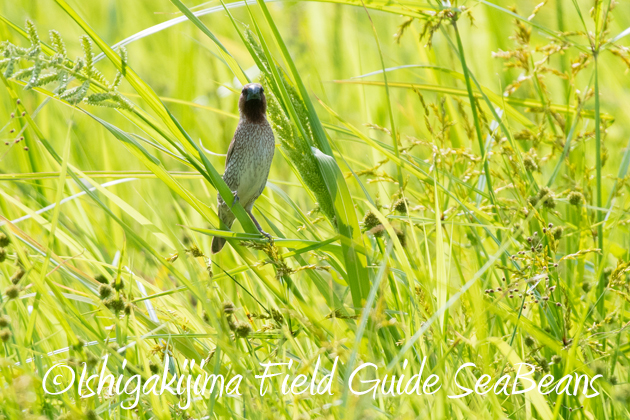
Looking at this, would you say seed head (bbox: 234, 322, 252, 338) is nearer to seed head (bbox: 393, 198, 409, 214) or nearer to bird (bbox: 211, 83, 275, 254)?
seed head (bbox: 393, 198, 409, 214)

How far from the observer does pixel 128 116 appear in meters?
2.19

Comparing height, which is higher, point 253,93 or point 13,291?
point 253,93

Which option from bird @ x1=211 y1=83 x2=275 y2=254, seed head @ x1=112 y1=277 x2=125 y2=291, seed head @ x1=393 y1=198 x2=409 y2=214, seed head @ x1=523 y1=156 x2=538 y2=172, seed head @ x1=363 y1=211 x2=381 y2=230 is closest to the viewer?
seed head @ x1=112 y1=277 x2=125 y2=291

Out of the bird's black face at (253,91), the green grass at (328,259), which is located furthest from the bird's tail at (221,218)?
the bird's black face at (253,91)

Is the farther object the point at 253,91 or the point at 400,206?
the point at 253,91

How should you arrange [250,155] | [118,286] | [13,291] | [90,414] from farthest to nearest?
[250,155] → [118,286] → [13,291] → [90,414]

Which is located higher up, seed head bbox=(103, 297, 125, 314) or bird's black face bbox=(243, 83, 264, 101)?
bird's black face bbox=(243, 83, 264, 101)

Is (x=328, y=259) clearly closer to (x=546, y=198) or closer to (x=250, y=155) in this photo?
(x=546, y=198)

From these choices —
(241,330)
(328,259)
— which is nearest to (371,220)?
(328,259)

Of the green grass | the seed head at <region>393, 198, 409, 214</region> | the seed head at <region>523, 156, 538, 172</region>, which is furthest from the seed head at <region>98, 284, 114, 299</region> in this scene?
the seed head at <region>523, 156, 538, 172</region>

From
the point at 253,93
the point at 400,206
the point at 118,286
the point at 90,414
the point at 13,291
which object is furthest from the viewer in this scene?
the point at 253,93

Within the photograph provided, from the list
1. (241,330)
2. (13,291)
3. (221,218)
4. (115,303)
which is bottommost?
(221,218)

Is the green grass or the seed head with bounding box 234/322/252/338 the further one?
the seed head with bounding box 234/322/252/338

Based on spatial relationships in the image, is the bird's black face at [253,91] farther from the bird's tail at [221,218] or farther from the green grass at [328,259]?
the bird's tail at [221,218]
